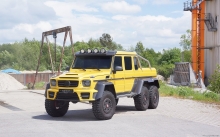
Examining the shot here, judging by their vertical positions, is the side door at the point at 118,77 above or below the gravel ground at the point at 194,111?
above

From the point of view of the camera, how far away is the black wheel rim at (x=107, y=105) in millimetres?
13688

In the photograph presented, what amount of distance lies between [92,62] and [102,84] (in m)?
1.62

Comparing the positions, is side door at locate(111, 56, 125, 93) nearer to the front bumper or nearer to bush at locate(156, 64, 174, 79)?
the front bumper

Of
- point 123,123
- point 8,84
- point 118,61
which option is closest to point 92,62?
point 118,61

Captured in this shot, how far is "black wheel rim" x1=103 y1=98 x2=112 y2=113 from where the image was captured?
1369cm

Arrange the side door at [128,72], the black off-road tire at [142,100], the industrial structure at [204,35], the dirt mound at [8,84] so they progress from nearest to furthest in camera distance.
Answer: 1. the side door at [128,72]
2. the black off-road tire at [142,100]
3. the dirt mound at [8,84]
4. the industrial structure at [204,35]

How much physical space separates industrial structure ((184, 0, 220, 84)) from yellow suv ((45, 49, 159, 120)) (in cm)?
3371

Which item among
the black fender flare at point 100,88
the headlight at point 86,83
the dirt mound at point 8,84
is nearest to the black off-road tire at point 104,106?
the black fender flare at point 100,88

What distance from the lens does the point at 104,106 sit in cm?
1367

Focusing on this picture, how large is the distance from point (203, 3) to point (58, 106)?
4012 centimetres

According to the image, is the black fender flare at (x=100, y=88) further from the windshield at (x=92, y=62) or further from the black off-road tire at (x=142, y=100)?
the black off-road tire at (x=142, y=100)

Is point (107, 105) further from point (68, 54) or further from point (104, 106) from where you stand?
point (68, 54)

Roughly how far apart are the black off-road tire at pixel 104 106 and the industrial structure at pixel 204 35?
36359 mm

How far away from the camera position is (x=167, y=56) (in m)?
79.1
